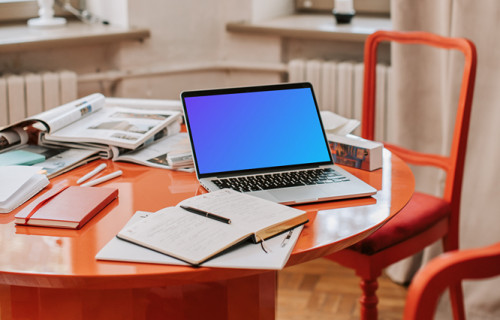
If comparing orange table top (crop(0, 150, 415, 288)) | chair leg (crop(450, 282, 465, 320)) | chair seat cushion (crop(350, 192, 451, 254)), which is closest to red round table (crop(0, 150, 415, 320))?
orange table top (crop(0, 150, 415, 288))

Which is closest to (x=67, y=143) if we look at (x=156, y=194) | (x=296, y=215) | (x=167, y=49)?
(x=156, y=194)

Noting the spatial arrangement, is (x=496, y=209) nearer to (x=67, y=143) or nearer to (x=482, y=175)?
(x=482, y=175)

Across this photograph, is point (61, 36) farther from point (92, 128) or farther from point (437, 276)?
point (437, 276)

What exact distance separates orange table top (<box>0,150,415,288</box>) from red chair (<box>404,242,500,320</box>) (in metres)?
0.38

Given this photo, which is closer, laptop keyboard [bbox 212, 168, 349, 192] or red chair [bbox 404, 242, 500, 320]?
red chair [bbox 404, 242, 500, 320]

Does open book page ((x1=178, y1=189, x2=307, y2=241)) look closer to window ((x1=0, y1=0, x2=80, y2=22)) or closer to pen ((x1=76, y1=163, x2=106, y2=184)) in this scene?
pen ((x1=76, y1=163, x2=106, y2=184))

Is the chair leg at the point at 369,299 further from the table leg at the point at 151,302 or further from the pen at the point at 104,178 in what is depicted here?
the pen at the point at 104,178

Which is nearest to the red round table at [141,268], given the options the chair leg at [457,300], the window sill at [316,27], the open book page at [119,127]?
the open book page at [119,127]

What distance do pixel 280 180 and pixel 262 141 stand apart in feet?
0.37

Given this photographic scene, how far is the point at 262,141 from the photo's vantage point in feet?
4.70

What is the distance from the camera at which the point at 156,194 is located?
4.35ft

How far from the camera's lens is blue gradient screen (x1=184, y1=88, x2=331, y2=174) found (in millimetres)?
1396

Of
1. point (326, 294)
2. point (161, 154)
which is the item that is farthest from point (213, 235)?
point (326, 294)

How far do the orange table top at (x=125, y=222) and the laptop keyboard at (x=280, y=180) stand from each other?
6cm
